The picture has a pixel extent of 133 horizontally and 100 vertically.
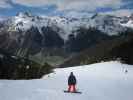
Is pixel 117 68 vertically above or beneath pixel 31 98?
beneath

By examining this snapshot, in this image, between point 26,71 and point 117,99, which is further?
point 26,71

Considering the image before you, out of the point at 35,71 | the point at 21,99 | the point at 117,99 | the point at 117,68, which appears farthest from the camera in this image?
the point at 35,71

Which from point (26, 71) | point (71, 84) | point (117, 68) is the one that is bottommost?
point (26, 71)

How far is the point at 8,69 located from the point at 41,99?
121265mm

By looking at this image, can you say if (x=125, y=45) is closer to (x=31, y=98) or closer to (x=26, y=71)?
(x=26, y=71)

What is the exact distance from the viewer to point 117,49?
17712 centimetres

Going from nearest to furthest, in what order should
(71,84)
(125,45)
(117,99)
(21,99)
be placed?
(21,99), (117,99), (71,84), (125,45)

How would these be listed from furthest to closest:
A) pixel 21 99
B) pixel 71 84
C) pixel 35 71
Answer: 1. pixel 35 71
2. pixel 71 84
3. pixel 21 99

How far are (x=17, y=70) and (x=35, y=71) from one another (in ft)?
26.8

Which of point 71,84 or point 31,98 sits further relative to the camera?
point 71,84

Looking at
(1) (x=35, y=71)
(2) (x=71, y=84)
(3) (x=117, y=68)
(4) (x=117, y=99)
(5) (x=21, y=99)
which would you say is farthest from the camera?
(1) (x=35, y=71)

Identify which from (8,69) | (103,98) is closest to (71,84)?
(103,98)

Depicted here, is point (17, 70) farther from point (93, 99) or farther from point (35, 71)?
point (93, 99)

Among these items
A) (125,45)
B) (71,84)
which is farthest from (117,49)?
(71,84)
